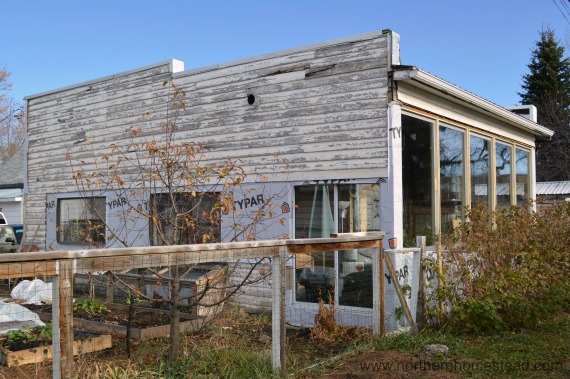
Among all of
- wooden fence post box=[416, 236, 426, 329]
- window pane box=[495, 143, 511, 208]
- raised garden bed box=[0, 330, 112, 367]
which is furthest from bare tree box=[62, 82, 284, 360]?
window pane box=[495, 143, 511, 208]

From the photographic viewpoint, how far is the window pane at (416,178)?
914 centimetres

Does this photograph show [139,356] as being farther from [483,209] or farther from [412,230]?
[483,209]

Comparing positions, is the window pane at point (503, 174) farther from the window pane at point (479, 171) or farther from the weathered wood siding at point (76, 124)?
the weathered wood siding at point (76, 124)

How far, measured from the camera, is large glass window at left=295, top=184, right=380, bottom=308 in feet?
29.3

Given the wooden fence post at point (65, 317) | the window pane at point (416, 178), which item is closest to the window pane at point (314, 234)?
the window pane at point (416, 178)

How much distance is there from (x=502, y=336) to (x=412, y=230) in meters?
2.14

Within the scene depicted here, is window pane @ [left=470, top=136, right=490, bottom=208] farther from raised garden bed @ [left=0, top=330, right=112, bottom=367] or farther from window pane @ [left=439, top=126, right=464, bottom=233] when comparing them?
raised garden bed @ [left=0, top=330, right=112, bottom=367]

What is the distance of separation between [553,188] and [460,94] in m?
15.2

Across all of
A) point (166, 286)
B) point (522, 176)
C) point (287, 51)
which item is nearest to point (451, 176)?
point (287, 51)

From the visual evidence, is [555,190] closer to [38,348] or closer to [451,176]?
[451,176]

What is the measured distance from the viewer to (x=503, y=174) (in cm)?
1315

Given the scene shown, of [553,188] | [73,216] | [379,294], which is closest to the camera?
[379,294]

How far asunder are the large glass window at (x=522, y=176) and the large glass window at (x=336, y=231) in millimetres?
6572

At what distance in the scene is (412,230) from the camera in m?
9.34
